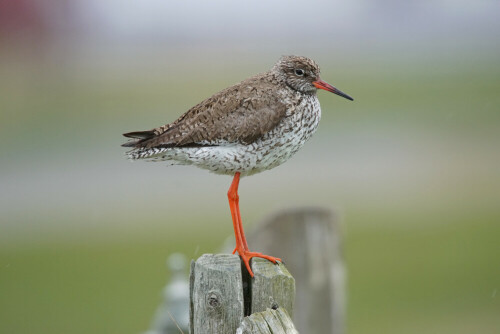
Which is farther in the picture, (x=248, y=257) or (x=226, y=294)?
(x=248, y=257)

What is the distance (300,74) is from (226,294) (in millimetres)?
1756

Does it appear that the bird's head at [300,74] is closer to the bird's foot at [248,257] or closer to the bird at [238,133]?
the bird at [238,133]

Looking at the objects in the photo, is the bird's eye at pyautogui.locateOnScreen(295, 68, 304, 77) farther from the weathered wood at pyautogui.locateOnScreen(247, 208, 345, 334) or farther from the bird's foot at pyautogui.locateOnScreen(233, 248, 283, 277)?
the weathered wood at pyautogui.locateOnScreen(247, 208, 345, 334)

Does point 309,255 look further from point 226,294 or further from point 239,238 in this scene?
point 226,294

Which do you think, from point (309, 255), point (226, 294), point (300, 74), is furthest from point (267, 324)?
point (309, 255)

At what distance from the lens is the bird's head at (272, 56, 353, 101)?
189 inches

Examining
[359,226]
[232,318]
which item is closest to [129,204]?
[359,226]

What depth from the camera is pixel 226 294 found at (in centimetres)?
363

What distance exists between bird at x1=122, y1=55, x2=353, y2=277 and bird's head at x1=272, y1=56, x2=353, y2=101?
58mm

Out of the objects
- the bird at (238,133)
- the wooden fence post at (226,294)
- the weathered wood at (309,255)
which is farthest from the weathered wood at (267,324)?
the weathered wood at (309,255)

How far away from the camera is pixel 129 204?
14.2 meters

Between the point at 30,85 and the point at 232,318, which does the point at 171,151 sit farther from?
the point at 30,85

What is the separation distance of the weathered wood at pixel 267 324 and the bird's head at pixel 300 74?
1.85 meters

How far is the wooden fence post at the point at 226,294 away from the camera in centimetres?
362
